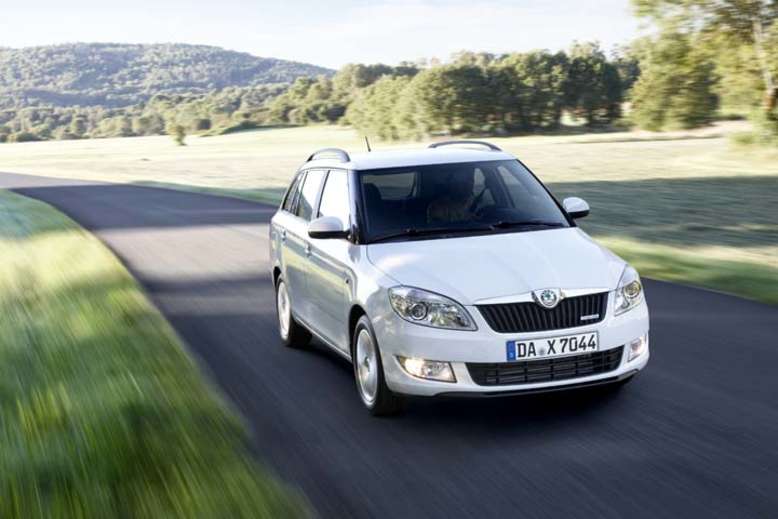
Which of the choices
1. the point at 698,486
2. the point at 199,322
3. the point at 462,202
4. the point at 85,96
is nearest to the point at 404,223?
the point at 462,202

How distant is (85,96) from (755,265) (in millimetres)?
192754

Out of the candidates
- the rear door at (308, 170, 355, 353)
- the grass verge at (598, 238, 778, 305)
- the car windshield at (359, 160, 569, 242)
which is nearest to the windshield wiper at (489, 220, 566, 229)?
the car windshield at (359, 160, 569, 242)

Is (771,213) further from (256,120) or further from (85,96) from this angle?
(85,96)

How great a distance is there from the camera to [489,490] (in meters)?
4.76

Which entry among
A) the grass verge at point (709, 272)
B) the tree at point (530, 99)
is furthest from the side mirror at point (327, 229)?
the tree at point (530, 99)

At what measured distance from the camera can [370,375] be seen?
20.6 feet

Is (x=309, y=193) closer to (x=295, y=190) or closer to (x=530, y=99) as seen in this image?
(x=295, y=190)

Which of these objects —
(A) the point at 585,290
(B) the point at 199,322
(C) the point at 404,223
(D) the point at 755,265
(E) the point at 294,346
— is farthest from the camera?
(D) the point at 755,265

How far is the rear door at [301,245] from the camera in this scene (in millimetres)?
7823

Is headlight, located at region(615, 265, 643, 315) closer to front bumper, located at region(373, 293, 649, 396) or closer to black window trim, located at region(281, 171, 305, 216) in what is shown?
front bumper, located at region(373, 293, 649, 396)

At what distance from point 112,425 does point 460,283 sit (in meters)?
2.19

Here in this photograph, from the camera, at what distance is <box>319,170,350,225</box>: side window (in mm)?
7141

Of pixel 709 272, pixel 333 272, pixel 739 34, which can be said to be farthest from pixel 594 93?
pixel 333 272

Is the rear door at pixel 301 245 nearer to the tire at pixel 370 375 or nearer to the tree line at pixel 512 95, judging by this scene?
the tire at pixel 370 375
